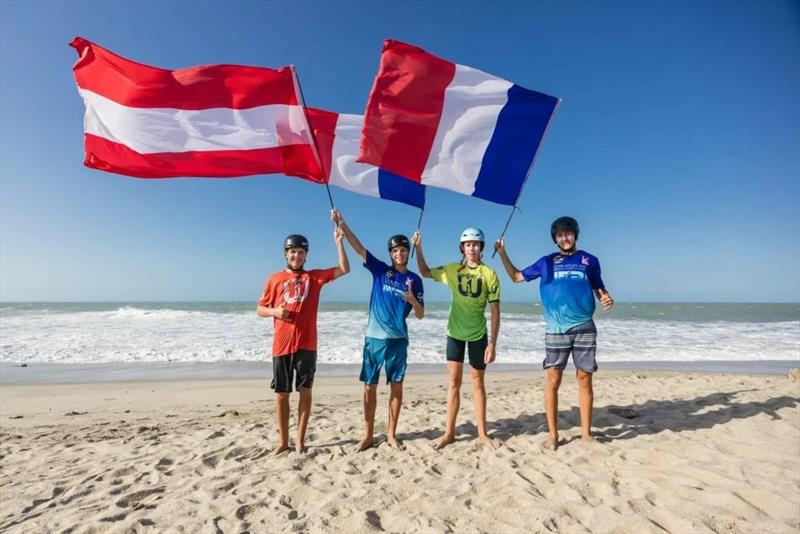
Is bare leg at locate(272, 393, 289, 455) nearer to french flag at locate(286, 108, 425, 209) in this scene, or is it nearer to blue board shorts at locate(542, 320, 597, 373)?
french flag at locate(286, 108, 425, 209)

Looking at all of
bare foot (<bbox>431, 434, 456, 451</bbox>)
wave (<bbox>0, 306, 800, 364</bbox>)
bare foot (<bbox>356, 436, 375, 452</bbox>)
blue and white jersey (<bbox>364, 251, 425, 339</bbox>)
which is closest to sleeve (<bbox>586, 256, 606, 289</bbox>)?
blue and white jersey (<bbox>364, 251, 425, 339</bbox>)

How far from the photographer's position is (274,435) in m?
4.93

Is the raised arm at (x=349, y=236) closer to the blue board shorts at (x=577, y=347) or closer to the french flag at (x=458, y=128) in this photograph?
the french flag at (x=458, y=128)

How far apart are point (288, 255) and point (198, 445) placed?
8.20 feet

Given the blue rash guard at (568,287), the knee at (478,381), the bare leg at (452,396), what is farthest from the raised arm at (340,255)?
the blue rash guard at (568,287)

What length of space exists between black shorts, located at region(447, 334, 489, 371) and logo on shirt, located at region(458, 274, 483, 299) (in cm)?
48

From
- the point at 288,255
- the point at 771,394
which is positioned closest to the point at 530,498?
the point at 288,255

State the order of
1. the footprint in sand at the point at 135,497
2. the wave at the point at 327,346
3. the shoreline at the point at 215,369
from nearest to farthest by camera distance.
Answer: the footprint in sand at the point at 135,497
the shoreline at the point at 215,369
the wave at the point at 327,346

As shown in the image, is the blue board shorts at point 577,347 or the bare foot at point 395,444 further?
the bare foot at point 395,444

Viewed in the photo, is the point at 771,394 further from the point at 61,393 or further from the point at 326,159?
the point at 61,393

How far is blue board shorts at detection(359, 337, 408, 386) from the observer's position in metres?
4.16

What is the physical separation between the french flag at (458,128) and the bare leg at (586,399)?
2.10 m

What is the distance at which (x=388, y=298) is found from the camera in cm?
418

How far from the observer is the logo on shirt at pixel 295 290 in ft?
13.5
